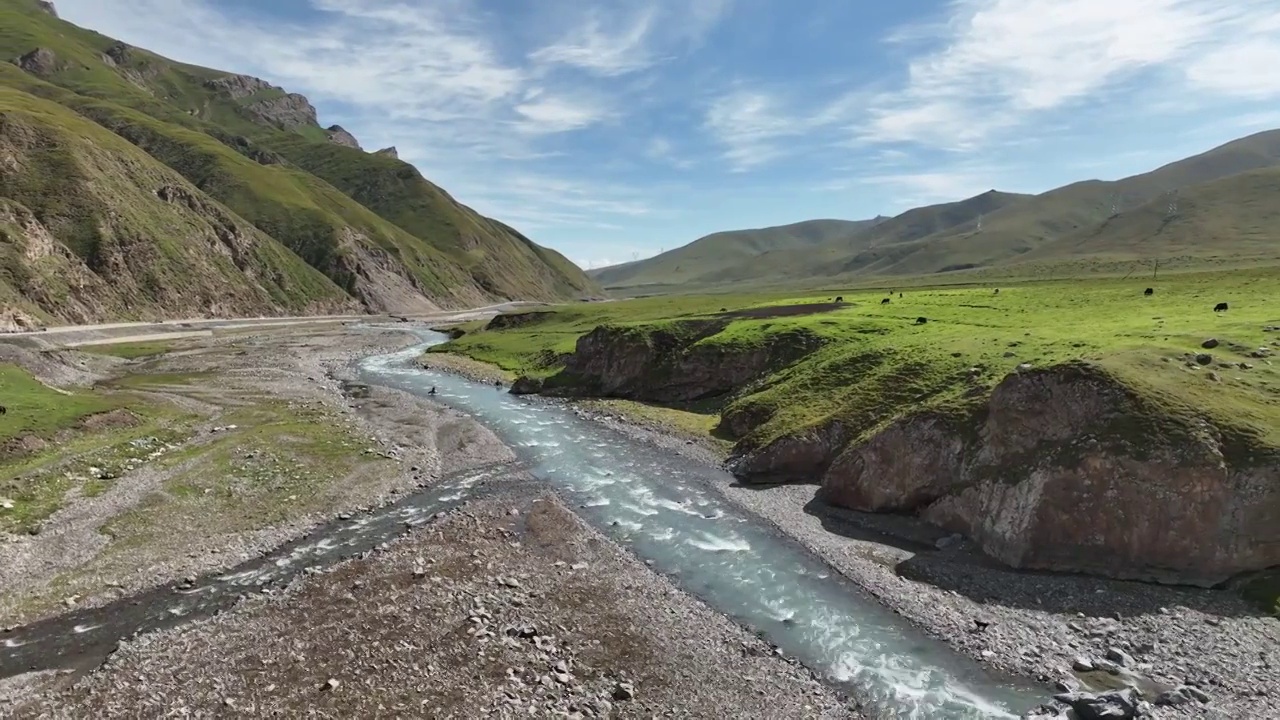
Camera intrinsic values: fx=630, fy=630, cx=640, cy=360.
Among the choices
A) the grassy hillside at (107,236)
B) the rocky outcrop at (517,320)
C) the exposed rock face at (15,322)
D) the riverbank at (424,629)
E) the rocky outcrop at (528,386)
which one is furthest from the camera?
the rocky outcrop at (517,320)

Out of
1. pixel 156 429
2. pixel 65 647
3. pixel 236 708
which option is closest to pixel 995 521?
pixel 236 708

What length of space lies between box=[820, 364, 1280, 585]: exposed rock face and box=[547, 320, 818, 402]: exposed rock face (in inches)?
1060

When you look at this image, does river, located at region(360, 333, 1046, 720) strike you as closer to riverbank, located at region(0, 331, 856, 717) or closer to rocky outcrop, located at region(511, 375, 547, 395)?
riverbank, located at region(0, 331, 856, 717)

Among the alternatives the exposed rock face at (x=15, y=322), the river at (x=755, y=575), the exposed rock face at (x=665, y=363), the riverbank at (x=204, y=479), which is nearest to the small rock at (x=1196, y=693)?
the river at (x=755, y=575)

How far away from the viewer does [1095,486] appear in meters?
26.6

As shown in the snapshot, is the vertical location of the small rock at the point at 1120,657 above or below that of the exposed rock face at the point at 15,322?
below

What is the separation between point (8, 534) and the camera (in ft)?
88.1

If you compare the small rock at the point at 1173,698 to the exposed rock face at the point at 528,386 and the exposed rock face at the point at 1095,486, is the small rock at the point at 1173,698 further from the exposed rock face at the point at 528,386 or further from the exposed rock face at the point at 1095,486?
the exposed rock face at the point at 528,386

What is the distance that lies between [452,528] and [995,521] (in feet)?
84.3

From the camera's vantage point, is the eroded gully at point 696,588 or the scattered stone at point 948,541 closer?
the eroded gully at point 696,588

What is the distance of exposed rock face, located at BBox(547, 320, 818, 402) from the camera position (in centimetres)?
6066

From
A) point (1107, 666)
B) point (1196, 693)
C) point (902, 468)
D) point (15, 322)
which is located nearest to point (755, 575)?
point (902, 468)

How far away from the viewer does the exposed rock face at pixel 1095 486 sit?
24.3 m

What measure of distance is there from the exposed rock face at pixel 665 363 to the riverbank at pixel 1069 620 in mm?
29435
